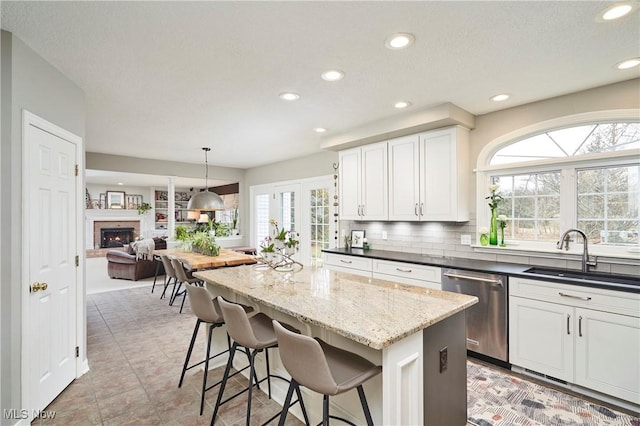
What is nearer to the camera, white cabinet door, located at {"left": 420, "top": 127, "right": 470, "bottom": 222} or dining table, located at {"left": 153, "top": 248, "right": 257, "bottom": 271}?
white cabinet door, located at {"left": 420, "top": 127, "right": 470, "bottom": 222}

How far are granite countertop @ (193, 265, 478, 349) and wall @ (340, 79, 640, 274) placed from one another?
1667 mm

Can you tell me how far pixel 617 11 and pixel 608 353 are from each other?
2236 millimetres

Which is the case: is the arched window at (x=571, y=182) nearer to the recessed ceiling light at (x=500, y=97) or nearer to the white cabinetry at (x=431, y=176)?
the white cabinetry at (x=431, y=176)

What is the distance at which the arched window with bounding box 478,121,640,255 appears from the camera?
106 inches

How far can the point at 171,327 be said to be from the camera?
396 centimetres

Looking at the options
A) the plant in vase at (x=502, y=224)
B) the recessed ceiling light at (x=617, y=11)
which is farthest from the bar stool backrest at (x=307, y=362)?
the plant in vase at (x=502, y=224)

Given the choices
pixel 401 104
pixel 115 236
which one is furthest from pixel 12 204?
pixel 115 236

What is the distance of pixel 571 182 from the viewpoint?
296 centimetres

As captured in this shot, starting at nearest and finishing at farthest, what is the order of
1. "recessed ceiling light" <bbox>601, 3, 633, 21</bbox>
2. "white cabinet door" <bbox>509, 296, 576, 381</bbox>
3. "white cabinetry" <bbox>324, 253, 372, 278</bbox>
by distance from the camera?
"recessed ceiling light" <bbox>601, 3, 633, 21</bbox> → "white cabinet door" <bbox>509, 296, 576, 381</bbox> → "white cabinetry" <bbox>324, 253, 372, 278</bbox>

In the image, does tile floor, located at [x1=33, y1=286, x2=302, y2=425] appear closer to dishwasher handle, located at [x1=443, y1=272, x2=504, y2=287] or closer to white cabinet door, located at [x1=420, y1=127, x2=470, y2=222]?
dishwasher handle, located at [x1=443, y1=272, x2=504, y2=287]

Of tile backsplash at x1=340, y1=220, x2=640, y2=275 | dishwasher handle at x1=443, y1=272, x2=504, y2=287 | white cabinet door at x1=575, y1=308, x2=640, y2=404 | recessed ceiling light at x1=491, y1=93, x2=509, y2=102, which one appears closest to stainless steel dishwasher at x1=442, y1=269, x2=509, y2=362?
dishwasher handle at x1=443, y1=272, x2=504, y2=287

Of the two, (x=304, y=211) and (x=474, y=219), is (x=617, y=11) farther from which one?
(x=304, y=211)

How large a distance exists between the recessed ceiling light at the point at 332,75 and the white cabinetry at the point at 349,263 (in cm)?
220

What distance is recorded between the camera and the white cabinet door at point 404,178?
3668 mm
